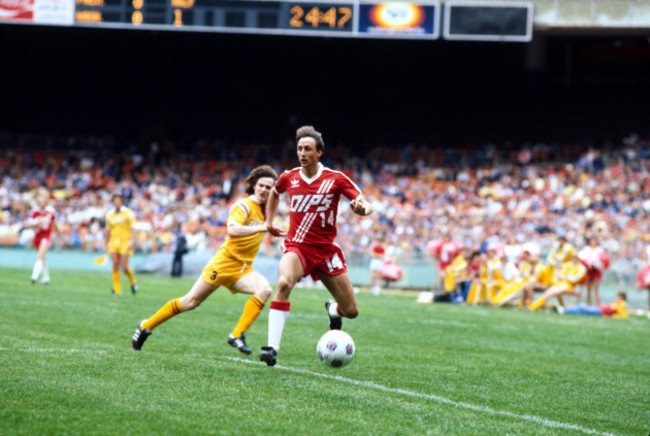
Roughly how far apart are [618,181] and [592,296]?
9514 mm

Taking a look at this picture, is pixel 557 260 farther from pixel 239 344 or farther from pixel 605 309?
pixel 239 344

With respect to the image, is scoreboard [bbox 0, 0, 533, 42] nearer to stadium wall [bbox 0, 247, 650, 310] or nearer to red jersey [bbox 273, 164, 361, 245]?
stadium wall [bbox 0, 247, 650, 310]

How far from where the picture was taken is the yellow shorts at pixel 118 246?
650 inches

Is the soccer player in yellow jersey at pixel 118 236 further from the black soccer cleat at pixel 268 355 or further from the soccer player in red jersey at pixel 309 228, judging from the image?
the black soccer cleat at pixel 268 355

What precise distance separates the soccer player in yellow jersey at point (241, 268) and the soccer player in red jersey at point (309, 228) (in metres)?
0.82

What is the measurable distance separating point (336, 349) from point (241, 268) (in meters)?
1.79

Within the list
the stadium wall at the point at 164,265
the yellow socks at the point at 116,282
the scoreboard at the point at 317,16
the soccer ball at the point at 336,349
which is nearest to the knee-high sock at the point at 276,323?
the soccer ball at the point at 336,349

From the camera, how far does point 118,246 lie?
16.6 m

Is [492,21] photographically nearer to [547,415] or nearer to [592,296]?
[592,296]

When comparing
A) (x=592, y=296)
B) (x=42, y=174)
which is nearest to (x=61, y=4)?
(x=42, y=174)

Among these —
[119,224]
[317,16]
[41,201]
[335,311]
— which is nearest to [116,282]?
[119,224]

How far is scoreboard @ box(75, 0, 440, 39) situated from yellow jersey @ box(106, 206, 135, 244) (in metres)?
12.9

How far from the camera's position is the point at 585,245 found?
21.2m

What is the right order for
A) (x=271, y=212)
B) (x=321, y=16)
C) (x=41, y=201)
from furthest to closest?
1. (x=321, y=16)
2. (x=41, y=201)
3. (x=271, y=212)
